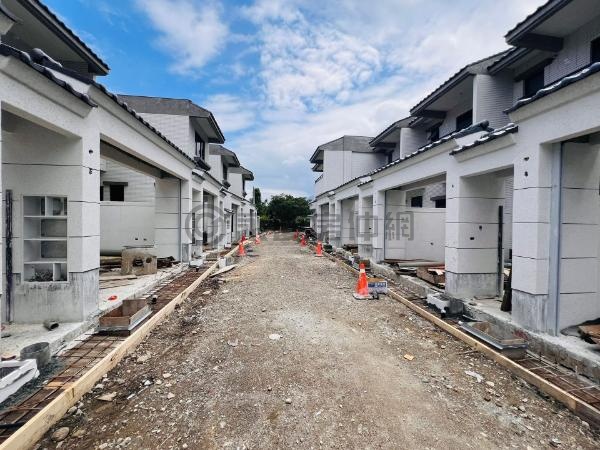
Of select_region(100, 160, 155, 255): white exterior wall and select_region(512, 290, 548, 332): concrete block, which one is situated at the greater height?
select_region(100, 160, 155, 255): white exterior wall

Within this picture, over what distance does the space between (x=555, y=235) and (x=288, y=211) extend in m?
36.4

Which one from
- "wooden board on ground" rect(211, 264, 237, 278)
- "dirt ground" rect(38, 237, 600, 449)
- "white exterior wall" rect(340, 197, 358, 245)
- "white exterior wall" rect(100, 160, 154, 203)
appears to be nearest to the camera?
"dirt ground" rect(38, 237, 600, 449)

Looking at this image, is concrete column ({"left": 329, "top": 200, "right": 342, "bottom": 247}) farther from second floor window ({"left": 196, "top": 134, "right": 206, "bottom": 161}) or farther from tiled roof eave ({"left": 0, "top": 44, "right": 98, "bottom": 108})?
tiled roof eave ({"left": 0, "top": 44, "right": 98, "bottom": 108})

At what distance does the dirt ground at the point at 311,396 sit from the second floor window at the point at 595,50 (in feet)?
25.2

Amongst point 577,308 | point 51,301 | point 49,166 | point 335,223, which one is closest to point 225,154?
point 335,223

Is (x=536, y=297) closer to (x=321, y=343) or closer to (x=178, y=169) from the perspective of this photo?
(x=321, y=343)

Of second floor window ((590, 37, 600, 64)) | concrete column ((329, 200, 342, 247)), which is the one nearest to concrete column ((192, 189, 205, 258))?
concrete column ((329, 200, 342, 247))

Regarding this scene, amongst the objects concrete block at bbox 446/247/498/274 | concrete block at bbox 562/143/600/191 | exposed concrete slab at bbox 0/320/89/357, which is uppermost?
concrete block at bbox 562/143/600/191

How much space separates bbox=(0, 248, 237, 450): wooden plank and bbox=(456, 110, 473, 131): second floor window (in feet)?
43.1

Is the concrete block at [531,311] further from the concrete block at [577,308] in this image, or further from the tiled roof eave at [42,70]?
the tiled roof eave at [42,70]

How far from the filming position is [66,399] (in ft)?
10.2

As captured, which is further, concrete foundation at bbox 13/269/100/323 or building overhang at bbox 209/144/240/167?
building overhang at bbox 209/144/240/167

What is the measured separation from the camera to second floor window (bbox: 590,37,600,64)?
23.4ft

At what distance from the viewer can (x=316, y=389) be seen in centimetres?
355
